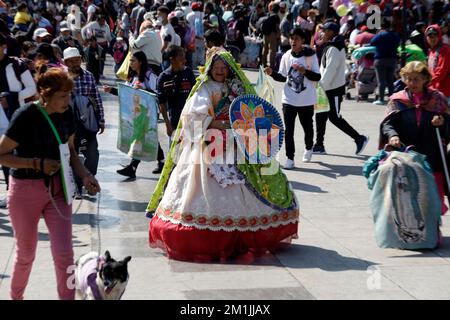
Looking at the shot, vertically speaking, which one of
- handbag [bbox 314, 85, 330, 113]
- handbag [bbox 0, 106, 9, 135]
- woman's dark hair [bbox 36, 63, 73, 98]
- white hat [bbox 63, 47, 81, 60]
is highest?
woman's dark hair [bbox 36, 63, 73, 98]

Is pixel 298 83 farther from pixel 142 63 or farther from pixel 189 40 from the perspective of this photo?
pixel 189 40

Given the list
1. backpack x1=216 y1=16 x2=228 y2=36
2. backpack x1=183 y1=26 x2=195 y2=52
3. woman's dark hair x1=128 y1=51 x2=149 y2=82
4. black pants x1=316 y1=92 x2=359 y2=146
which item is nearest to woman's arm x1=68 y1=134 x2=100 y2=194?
woman's dark hair x1=128 y1=51 x2=149 y2=82

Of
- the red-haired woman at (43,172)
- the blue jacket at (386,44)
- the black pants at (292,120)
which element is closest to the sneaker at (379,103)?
the blue jacket at (386,44)

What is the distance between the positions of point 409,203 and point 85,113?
12.1ft

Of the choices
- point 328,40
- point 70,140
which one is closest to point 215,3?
point 328,40

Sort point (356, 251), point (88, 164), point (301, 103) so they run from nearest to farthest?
point (356, 251), point (88, 164), point (301, 103)

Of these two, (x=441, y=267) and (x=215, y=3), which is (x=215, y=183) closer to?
(x=441, y=267)

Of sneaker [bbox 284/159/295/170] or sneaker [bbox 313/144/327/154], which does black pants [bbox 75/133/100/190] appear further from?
sneaker [bbox 313/144/327/154]

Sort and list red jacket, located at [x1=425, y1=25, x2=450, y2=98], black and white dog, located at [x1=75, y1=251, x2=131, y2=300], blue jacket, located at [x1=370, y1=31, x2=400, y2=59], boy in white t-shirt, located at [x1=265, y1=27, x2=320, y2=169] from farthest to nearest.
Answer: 1. blue jacket, located at [x1=370, y1=31, x2=400, y2=59]
2. red jacket, located at [x1=425, y1=25, x2=450, y2=98]
3. boy in white t-shirt, located at [x1=265, y1=27, x2=320, y2=169]
4. black and white dog, located at [x1=75, y1=251, x2=131, y2=300]

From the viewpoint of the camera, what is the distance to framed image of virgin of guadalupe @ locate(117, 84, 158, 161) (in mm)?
11484

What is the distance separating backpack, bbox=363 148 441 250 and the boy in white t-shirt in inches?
146

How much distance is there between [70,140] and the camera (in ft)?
21.1

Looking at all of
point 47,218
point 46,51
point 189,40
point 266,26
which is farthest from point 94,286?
point 266,26

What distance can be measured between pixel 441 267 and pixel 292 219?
49.5 inches
